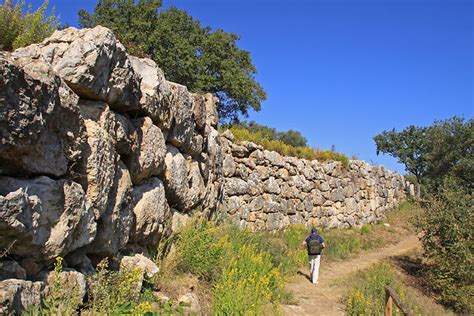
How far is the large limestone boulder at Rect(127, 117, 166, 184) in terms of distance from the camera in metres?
4.87

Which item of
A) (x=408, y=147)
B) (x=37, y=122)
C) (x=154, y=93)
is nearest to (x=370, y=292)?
(x=154, y=93)

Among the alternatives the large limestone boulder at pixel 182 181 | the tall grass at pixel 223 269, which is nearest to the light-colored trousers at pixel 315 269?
the tall grass at pixel 223 269

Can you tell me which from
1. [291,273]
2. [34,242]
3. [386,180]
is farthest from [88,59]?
[386,180]

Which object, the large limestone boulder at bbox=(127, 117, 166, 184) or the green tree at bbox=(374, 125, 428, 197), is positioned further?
the green tree at bbox=(374, 125, 428, 197)

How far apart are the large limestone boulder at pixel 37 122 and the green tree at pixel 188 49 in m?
20.9

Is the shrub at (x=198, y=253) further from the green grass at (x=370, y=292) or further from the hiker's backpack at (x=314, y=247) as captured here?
the hiker's backpack at (x=314, y=247)

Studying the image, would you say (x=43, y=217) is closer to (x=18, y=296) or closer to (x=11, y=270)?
(x=11, y=270)

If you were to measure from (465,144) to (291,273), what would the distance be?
17.0 metres

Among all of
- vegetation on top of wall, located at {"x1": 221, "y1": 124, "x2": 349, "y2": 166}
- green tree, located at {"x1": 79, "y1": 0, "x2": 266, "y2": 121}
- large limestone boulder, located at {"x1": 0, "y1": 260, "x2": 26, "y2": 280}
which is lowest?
large limestone boulder, located at {"x1": 0, "y1": 260, "x2": 26, "y2": 280}

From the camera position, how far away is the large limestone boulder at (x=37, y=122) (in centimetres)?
286

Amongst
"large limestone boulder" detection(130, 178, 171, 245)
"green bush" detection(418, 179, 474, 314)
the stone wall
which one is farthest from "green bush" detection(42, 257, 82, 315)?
"green bush" detection(418, 179, 474, 314)

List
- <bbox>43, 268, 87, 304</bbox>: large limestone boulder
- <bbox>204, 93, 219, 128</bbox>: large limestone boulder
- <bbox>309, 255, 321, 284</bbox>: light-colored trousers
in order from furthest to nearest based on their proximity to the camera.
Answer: <bbox>309, 255, 321, 284</bbox>: light-colored trousers → <bbox>204, 93, 219, 128</bbox>: large limestone boulder → <bbox>43, 268, 87, 304</bbox>: large limestone boulder

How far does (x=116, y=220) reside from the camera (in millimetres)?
4312

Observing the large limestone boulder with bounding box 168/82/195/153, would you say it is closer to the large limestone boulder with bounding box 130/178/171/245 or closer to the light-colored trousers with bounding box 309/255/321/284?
the large limestone boulder with bounding box 130/178/171/245
